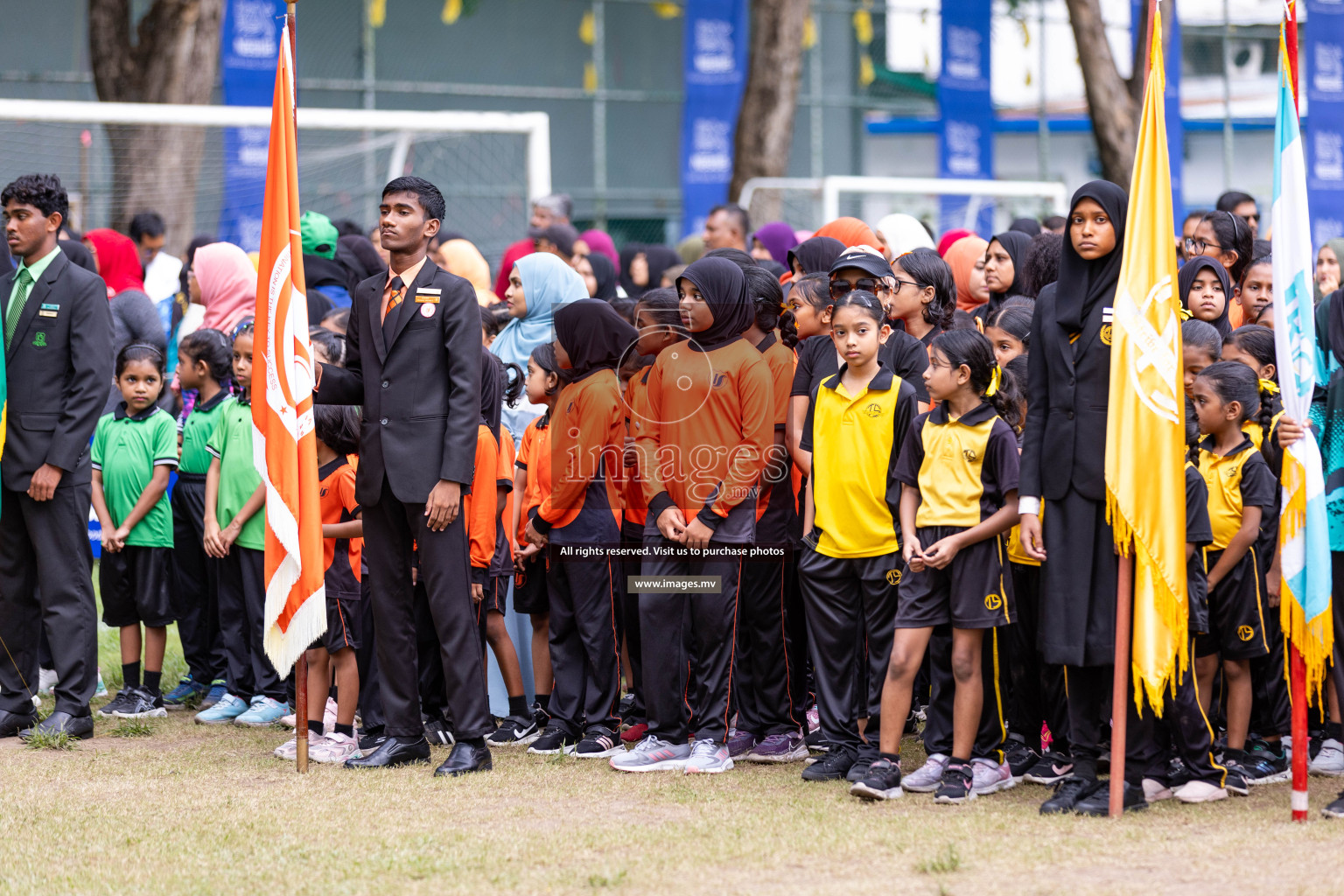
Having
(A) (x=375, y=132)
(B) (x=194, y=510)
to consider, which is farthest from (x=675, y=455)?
(A) (x=375, y=132)

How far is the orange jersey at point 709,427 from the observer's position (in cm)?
573

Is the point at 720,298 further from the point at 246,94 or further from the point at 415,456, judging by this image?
the point at 246,94

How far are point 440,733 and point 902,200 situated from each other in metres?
15.4

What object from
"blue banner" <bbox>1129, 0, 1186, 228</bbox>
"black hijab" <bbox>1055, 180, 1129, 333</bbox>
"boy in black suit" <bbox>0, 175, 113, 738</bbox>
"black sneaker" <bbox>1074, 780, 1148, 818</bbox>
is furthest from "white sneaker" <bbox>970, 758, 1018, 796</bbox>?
"blue banner" <bbox>1129, 0, 1186, 228</bbox>

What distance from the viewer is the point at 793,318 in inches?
254

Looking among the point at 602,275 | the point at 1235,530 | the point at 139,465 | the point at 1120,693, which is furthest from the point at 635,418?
the point at 602,275

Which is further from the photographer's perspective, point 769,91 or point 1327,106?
point 1327,106

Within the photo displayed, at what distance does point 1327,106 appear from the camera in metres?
18.6

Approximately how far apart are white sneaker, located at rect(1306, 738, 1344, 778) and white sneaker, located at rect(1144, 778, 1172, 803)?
704 millimetres

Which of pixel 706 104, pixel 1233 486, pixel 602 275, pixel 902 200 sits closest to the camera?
pixel 1233 486

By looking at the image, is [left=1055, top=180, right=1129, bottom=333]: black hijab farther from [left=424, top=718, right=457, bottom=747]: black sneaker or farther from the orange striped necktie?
[left=424, top=718, right=457, bottom=747]: black sneaker

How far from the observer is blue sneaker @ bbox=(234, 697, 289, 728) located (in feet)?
21.9

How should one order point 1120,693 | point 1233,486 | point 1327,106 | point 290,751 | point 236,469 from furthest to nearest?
point 1327,106 < point 236,469 < point 290,751 < point 1233,486 < point 1120,693

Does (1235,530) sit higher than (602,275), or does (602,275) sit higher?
(602,275)
